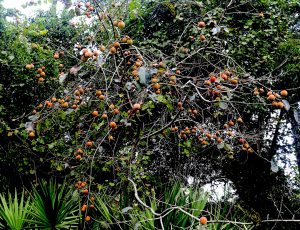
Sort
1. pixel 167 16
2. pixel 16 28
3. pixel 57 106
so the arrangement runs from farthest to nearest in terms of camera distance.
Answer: pixel 167 16 < pixel 16 28 < pixel 57 106

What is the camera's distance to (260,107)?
15.0 ft

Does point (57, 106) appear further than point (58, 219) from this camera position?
No

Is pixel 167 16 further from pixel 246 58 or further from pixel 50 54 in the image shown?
pixel 50 54

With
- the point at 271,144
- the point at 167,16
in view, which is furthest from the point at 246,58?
the point at 271,144

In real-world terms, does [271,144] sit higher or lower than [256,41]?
lower

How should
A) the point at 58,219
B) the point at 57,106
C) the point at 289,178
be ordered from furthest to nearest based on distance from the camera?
the point at 289,178, the point at 58,219, the point at 57,106

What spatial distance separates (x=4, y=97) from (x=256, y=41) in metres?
3.60

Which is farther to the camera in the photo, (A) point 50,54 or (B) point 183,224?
(A) point 50,54

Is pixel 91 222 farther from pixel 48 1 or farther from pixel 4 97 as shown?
pixel 4 97

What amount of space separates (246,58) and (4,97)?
347 cm

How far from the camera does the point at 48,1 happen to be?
2.27m

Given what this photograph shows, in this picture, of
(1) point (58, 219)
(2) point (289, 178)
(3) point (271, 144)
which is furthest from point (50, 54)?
(2) point (289, 178)

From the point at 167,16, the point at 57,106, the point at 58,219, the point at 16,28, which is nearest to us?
the point at 57,106

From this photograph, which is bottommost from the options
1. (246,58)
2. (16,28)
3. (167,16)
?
(246,58)
